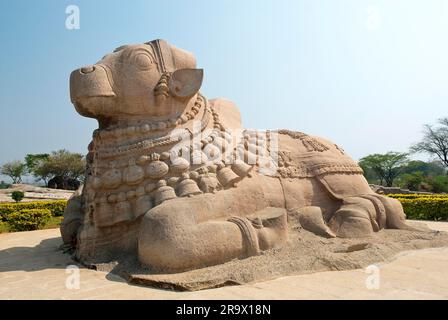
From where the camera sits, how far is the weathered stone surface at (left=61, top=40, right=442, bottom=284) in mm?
3562

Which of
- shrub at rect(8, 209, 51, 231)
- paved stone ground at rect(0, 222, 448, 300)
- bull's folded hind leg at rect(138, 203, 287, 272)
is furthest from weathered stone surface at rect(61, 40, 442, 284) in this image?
shrub at rect(8, 209, 51, 231)

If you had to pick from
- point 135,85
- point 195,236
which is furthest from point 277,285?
point 135,85

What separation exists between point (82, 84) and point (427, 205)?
9834mm

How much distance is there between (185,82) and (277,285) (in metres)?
2.48

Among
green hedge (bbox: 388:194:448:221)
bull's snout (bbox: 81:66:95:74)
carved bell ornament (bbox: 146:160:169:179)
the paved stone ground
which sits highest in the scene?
bull's snout (bbox: 81:66:95:74)

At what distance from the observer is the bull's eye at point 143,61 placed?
13.9 feet

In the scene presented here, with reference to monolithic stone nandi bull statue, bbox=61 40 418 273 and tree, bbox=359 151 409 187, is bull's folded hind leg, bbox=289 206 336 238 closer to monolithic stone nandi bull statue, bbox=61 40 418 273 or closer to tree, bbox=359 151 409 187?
monolithic stone nandi bull statue, bbox=61 40 418 273

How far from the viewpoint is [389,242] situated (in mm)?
4621

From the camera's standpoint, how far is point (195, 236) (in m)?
3.48

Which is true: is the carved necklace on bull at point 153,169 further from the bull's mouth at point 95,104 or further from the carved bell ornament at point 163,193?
the bull's mouth at point 95,104

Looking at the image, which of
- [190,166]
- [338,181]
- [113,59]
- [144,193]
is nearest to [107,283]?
[144,193]

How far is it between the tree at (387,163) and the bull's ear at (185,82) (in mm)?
39714

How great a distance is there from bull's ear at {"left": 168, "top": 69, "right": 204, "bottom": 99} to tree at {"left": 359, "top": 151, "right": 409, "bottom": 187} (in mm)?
39714

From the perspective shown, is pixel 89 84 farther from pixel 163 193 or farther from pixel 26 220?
pixel 26 220
